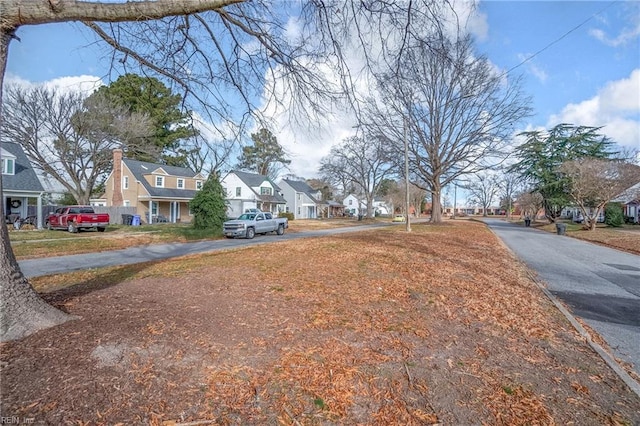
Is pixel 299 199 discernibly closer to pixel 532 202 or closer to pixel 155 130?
pixel 155 130

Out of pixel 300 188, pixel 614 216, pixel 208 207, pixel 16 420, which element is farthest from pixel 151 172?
pixel 614 216

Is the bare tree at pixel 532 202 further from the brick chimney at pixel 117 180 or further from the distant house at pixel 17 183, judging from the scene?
the distant house at pixel 17 183

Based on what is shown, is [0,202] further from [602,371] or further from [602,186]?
[602,186]

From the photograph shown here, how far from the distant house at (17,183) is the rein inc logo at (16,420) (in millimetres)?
24762

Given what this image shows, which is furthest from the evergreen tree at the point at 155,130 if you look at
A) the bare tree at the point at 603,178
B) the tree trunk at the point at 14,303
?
the bare tree at the point at 603,178

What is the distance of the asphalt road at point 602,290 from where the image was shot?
4.45 metres

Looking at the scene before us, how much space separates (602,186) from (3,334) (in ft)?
103

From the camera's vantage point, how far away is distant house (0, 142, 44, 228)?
70.5ft

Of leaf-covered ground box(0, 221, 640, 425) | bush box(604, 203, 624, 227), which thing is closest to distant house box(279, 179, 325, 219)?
bush box(604, 203, 624, 227)

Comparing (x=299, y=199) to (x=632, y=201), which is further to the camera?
(x=299, y=199)

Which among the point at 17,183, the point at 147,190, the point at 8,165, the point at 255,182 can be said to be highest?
the point at 255,182

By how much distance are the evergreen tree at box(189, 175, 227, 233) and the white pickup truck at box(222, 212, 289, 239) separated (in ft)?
4.17

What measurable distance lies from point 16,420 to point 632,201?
171 feet

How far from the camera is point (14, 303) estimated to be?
343cm
